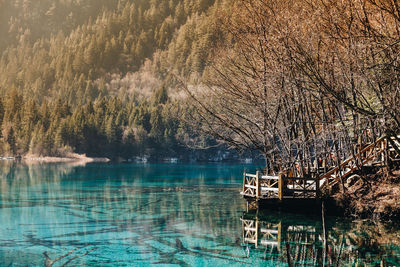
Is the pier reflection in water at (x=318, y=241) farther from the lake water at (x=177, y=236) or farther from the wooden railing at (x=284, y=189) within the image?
the wooden railing at (x=284, y=189)

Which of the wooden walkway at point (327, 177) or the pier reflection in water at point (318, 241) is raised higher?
the wooden walkway at point (327, 177)

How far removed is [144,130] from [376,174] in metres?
104

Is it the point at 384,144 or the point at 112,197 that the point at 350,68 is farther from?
the point at 112,197

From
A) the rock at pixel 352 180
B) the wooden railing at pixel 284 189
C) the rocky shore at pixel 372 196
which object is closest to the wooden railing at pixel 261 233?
the wooden railing at pixel 284 189

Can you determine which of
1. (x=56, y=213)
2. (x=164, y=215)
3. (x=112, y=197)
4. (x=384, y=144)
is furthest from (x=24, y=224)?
(x=384, y=144)

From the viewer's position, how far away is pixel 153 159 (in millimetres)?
123688

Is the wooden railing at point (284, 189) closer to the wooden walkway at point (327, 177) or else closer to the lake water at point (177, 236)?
the wooden walkway at point (327, 177)

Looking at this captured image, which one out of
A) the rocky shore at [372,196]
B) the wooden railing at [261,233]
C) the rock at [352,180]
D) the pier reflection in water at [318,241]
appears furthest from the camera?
the rock at [352,180]

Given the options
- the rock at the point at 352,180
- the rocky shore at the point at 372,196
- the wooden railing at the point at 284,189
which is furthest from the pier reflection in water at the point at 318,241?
the rock at the point at 352,180

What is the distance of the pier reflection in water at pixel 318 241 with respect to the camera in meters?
14.6

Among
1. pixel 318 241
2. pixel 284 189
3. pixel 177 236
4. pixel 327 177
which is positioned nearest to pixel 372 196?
pixel 327 177

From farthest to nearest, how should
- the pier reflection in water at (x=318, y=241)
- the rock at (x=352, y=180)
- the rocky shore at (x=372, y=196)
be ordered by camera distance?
the rock at (x=352, y=180) → the rocky shore at (x=372, y=196) → the pier reflection in water at (x=318, y=241)

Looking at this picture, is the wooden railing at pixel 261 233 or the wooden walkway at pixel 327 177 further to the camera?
the wooden walkway at pixel 327 177

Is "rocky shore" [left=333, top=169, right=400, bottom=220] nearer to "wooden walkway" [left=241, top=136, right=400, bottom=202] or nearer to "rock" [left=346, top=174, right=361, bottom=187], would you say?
"rock" [left=346, top=174, right=361, bottom=187]
